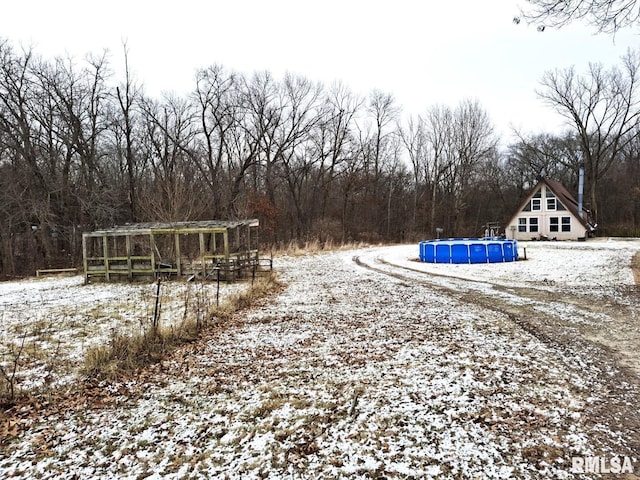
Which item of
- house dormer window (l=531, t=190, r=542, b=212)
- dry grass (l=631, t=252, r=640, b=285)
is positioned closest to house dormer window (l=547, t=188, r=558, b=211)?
house dormer window (l=531, t=190, r=542, b=212)

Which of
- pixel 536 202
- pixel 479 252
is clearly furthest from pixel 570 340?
pixel 536 202

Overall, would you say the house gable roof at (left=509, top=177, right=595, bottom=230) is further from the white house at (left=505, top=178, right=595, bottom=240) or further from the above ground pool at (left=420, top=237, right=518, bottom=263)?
the above ground pool at (left=420, top=237, right=518, bottom=263)

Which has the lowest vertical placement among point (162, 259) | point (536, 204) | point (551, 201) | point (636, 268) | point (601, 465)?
point (601, 465)

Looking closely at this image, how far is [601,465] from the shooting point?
298 cm

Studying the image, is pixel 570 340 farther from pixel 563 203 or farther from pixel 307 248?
pixel 563 203

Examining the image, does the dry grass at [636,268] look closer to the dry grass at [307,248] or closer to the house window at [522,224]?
the house window at [522,224]

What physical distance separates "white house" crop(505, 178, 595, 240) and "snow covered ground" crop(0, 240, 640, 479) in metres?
25.0

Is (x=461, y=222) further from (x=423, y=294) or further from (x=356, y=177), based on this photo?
(x=423, y=294)

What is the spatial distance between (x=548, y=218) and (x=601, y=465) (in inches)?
1246

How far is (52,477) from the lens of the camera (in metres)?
3.16

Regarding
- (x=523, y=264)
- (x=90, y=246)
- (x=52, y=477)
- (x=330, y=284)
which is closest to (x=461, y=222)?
(x=523, y=264)

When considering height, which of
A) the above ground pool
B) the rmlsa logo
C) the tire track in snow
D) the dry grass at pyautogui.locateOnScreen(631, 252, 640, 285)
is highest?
the above ground pool

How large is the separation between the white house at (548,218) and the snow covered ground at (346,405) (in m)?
25.0

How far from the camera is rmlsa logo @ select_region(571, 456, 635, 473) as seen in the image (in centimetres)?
293
